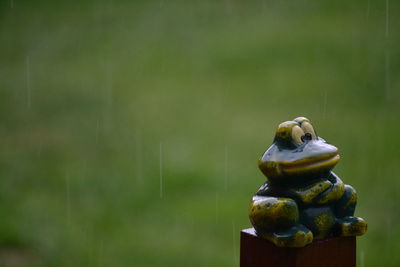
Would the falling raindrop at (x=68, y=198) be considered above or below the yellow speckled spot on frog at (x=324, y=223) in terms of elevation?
below

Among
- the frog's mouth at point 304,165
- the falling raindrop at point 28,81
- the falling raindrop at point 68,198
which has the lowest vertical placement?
the falling raindrop at point 68,198

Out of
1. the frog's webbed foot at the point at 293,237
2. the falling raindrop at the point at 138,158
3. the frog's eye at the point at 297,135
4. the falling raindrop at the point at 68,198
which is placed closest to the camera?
the frog's webbed foot at the point at 293,237

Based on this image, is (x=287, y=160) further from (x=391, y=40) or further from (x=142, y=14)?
(x=142, y=14)

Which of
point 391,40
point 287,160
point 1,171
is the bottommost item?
point 1,171

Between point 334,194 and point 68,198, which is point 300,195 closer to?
point 334,194

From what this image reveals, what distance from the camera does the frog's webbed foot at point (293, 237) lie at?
2570 millimetres

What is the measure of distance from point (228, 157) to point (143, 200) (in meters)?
1.56

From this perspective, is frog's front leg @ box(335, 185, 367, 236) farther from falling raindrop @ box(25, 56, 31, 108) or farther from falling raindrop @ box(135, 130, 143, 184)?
falling raindrop @ box(25, 56, 31, 108)

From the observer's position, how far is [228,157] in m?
8.53

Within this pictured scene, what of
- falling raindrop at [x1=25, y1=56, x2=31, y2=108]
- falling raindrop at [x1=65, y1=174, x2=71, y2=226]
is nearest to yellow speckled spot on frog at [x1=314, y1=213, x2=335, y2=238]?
falling raindrop at [x1=65, y1=174, x2=71, y2=226]

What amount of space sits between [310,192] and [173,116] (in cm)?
700

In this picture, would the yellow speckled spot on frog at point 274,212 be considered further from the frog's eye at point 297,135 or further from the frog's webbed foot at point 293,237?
the frog's eye at point 297,135

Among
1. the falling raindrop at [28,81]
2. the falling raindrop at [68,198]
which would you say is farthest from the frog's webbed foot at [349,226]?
the falling raindrop at [28,81]

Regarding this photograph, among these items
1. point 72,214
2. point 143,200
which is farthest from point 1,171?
point 143,200
